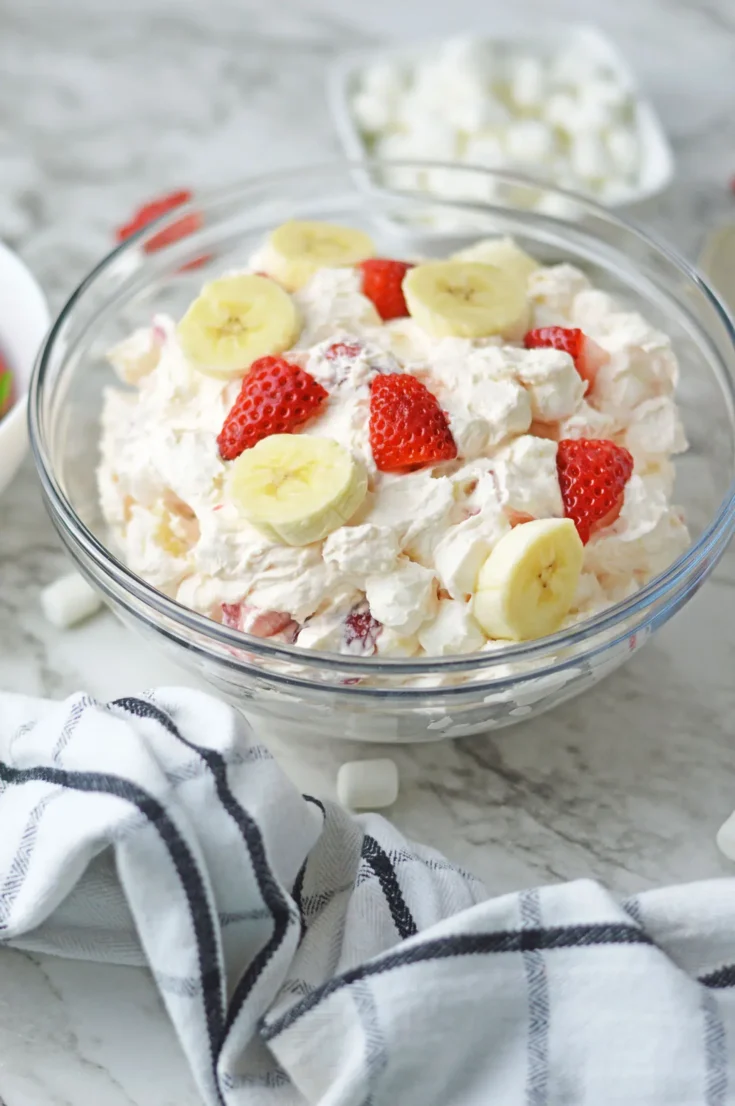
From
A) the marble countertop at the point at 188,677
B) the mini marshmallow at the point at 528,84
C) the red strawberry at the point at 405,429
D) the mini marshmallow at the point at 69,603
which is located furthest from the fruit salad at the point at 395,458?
the mini marshmallow at the point at 528,84

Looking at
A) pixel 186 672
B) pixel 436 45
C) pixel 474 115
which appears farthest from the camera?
pixel 436 45

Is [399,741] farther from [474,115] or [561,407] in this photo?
[474,115]

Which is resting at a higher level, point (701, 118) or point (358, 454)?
point (701, 118)

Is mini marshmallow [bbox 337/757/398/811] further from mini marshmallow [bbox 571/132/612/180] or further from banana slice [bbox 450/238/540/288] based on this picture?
mini marshmallow [bbox 571/132/612/180]

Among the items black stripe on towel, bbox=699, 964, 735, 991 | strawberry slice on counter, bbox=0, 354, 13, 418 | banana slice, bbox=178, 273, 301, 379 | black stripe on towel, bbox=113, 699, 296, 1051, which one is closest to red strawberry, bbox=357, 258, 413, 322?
banana slice, bbox=178, 273, 301, 379

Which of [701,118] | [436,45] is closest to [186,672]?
[436,45]

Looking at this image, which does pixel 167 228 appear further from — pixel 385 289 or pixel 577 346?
pixel 577 346

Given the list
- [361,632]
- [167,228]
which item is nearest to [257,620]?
[361,632]
